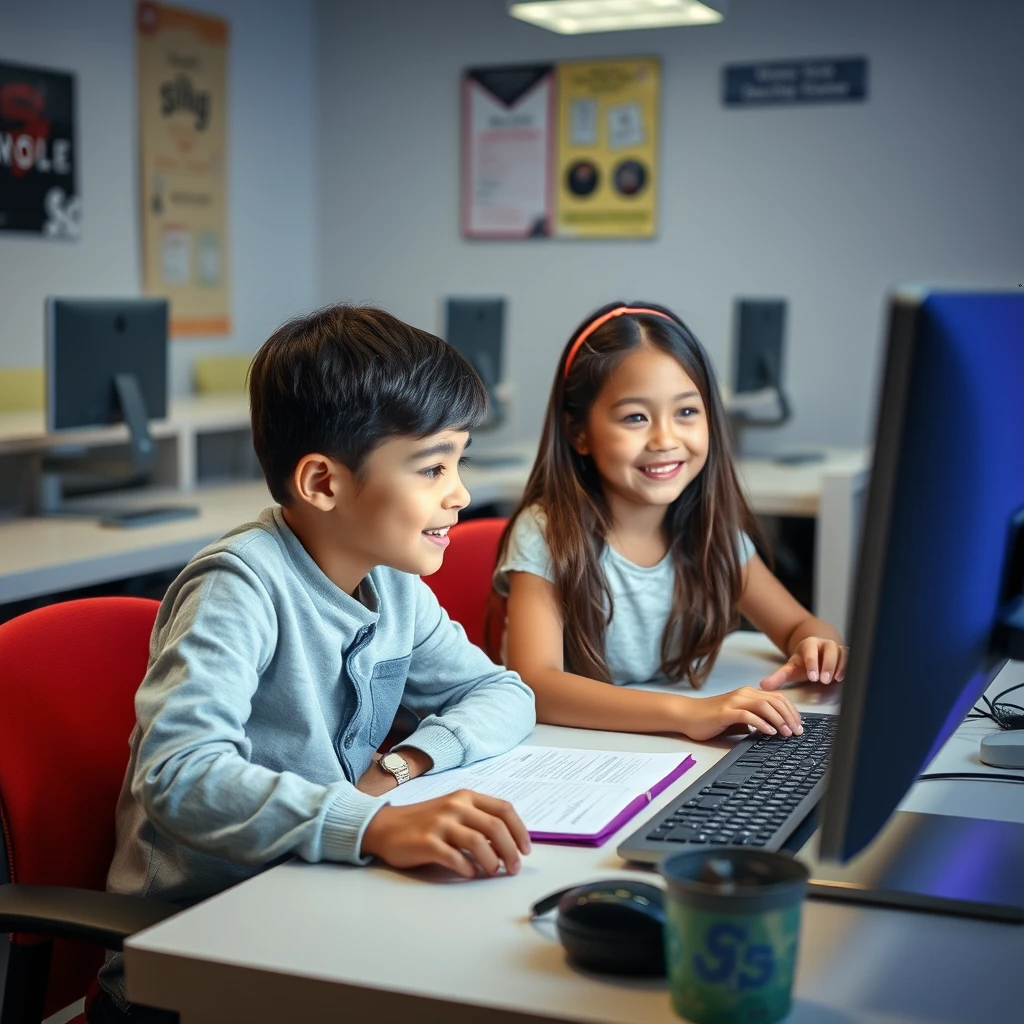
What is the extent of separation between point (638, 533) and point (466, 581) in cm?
27

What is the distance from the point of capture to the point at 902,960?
2.57ft

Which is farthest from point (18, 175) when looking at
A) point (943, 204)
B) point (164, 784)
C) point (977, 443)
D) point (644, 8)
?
point (977, 443)

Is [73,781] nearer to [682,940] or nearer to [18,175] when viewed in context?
[682,940]

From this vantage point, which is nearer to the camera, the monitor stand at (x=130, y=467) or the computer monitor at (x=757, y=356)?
the monitor stand at (x=130, y=467)

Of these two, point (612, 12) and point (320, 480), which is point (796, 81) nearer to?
point (612, 12)

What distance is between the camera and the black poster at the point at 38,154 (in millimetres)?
4121

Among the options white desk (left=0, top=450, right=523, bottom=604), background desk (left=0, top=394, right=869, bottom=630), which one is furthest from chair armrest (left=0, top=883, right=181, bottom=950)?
background desk (left=0, top=394, right=869, bottom=630)

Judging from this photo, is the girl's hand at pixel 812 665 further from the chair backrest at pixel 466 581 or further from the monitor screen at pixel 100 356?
the monitor screen at pixel 100 356

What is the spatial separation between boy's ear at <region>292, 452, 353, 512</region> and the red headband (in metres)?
0.61

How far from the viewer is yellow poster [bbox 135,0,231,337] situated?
15.4 feet

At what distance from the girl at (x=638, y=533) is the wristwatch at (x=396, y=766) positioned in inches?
13.7

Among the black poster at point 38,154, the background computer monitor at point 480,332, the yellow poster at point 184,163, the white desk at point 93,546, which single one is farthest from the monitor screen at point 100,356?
the yellow poster at point 184,163

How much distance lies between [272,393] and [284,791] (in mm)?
390

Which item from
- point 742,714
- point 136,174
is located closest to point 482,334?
point 136,174
